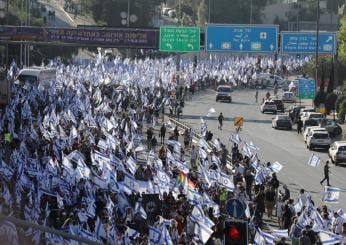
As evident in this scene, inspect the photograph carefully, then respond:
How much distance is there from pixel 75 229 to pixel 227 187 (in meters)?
8.44

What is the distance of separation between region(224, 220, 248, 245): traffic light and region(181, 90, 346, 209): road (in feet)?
55.3

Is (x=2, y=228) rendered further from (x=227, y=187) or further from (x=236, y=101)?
(x=236, y=101)

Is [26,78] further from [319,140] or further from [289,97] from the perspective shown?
[319,140]

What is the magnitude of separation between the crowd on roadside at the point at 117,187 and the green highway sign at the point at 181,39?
75.0 feet

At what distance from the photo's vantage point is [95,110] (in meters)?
44.1

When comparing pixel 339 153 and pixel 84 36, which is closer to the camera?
pixel 339 153

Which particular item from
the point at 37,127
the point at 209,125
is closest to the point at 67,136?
the point at 37,127

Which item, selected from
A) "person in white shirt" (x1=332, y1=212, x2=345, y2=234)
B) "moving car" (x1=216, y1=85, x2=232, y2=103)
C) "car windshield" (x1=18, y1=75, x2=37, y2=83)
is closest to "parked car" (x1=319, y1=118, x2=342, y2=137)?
"car windshield" (x1=18, y1=75, x2=37, y2=83)

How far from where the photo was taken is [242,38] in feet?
218

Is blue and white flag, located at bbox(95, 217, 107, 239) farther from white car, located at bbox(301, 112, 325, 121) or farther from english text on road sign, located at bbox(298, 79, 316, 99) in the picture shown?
english text on road sign, located at bbox(298, 79, 316, 99)

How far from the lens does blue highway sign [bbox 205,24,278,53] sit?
6638cm

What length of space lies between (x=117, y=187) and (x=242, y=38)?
4339cm

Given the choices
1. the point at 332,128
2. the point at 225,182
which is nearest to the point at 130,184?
the point at 225,182

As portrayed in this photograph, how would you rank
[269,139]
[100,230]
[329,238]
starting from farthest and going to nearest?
1. [269,139]
2. [329,238]
3. [100,230]
